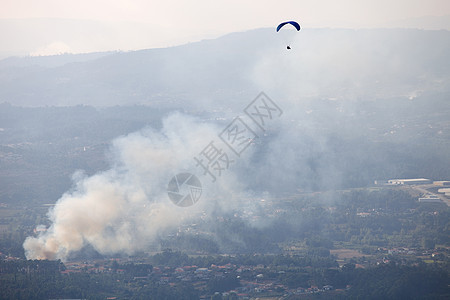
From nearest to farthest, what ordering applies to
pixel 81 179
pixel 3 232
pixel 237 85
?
pixel 3 232 → pixel 81 179 → pixel 237 85

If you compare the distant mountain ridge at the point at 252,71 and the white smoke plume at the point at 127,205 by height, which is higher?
the distant mountain ridge at the point at 252,71

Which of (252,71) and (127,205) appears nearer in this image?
(127,205)

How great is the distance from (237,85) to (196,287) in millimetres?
61967

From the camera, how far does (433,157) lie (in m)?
62.8

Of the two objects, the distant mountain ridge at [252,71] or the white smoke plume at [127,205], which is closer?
the white smoke plume at [127,205]

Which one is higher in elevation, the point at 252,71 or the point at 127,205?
the point at 252,71

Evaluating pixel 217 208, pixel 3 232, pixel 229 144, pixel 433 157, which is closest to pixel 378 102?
pixel 433 157

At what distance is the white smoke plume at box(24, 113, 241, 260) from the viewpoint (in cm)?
4034

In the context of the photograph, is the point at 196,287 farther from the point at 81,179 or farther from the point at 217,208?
the point at 81,179

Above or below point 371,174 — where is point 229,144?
above

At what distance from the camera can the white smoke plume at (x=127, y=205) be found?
4034cm

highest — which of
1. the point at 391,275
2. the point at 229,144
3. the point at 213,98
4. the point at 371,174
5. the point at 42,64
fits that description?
the point at 42,64

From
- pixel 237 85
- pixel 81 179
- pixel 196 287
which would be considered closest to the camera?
pixel 196 287

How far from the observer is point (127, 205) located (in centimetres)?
4475
